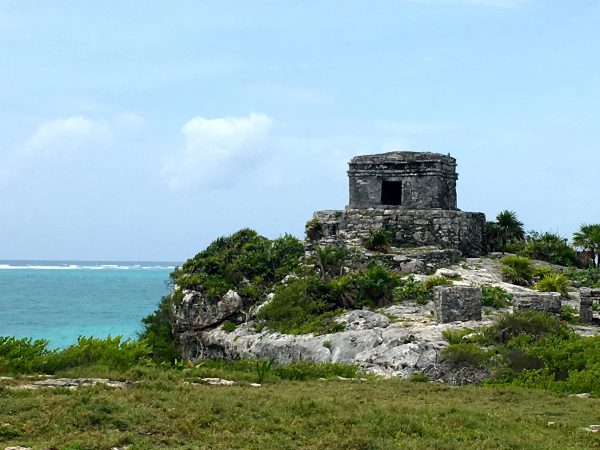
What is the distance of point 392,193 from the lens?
3681 cm

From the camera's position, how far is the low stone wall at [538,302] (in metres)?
24.5

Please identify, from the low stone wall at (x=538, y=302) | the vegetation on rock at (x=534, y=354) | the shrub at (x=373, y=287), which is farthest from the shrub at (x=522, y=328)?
the shrub at (x=373, y=287)

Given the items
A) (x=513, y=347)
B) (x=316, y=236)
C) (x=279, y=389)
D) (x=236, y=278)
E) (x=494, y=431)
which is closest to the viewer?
(x=494, y=431)

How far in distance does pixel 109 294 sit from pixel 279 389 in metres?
111

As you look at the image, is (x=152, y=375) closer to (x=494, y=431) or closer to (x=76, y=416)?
(x=76, y=416)

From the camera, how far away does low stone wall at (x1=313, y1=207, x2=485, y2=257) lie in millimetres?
34094

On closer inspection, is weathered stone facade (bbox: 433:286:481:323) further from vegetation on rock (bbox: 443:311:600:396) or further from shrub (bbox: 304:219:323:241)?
shrub (bbox: 304:219:323:241)

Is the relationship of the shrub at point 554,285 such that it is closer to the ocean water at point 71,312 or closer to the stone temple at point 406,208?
the stone temple at point 406,208

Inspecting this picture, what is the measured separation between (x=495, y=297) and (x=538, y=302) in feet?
9.03

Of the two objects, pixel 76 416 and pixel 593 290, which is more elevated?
pixel 593 290

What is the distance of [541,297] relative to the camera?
24641mm

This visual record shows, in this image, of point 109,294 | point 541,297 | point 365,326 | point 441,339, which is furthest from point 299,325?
point 109,294

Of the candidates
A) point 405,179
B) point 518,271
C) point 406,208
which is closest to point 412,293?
point 518,271

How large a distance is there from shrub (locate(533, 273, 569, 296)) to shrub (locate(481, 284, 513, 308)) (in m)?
2.11
